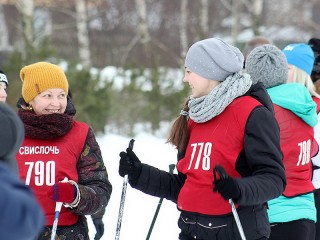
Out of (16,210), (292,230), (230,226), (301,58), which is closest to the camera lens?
(16,210)

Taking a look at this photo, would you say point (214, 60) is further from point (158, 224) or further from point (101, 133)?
point (101, 133)

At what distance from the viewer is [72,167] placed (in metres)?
3.48

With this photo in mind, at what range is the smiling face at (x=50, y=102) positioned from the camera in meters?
3.60

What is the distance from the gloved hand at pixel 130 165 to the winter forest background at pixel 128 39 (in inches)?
289

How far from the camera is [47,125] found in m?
3.46

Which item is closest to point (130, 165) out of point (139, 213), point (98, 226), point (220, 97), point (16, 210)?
point (220, 97)

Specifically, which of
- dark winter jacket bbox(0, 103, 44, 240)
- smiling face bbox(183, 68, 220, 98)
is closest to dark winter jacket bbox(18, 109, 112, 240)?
smiling face bbox(183, 68, 220, 98)

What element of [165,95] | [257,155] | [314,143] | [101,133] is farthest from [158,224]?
[165,95]

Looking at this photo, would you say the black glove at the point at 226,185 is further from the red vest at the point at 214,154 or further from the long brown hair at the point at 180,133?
the long brown hair at the point at 180,133

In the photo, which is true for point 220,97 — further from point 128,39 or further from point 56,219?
point 128,39

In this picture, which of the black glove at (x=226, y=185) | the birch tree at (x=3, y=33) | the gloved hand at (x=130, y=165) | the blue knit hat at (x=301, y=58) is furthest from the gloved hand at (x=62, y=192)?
the birch tree at (x=3, y=33)

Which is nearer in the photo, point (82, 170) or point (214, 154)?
point (214, 154)

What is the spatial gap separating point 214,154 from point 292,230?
3.18 ft

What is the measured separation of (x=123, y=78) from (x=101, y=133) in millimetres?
2707
